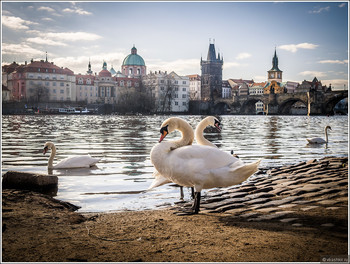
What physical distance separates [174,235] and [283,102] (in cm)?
7396

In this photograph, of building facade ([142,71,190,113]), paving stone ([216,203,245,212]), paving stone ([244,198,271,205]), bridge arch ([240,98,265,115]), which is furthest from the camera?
bridge arch ([240,98,265,115])

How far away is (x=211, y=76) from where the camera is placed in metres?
98.6

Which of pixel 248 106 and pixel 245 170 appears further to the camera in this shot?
pixel 248 106

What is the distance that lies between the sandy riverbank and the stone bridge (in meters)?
52.7

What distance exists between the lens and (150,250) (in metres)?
2.42

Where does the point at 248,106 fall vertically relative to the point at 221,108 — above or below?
above

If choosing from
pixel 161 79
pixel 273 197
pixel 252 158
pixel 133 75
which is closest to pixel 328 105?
pixel 161 79

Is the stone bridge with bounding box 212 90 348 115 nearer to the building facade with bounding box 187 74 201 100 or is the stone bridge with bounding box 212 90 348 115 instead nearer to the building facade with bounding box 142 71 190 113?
the building facade with bounding box 142 71 190 113

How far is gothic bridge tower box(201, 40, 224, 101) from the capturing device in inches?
3797

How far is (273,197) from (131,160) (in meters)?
4.70

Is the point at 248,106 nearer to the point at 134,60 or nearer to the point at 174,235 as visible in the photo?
the point at 134,60

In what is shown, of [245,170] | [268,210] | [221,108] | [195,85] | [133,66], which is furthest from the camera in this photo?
[195,85]

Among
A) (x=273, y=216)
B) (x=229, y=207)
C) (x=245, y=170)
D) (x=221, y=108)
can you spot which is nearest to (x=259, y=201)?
(x=229, y=207)

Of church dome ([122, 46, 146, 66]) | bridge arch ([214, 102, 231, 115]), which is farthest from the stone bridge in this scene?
church dome ([122, 46, 146, 66])
